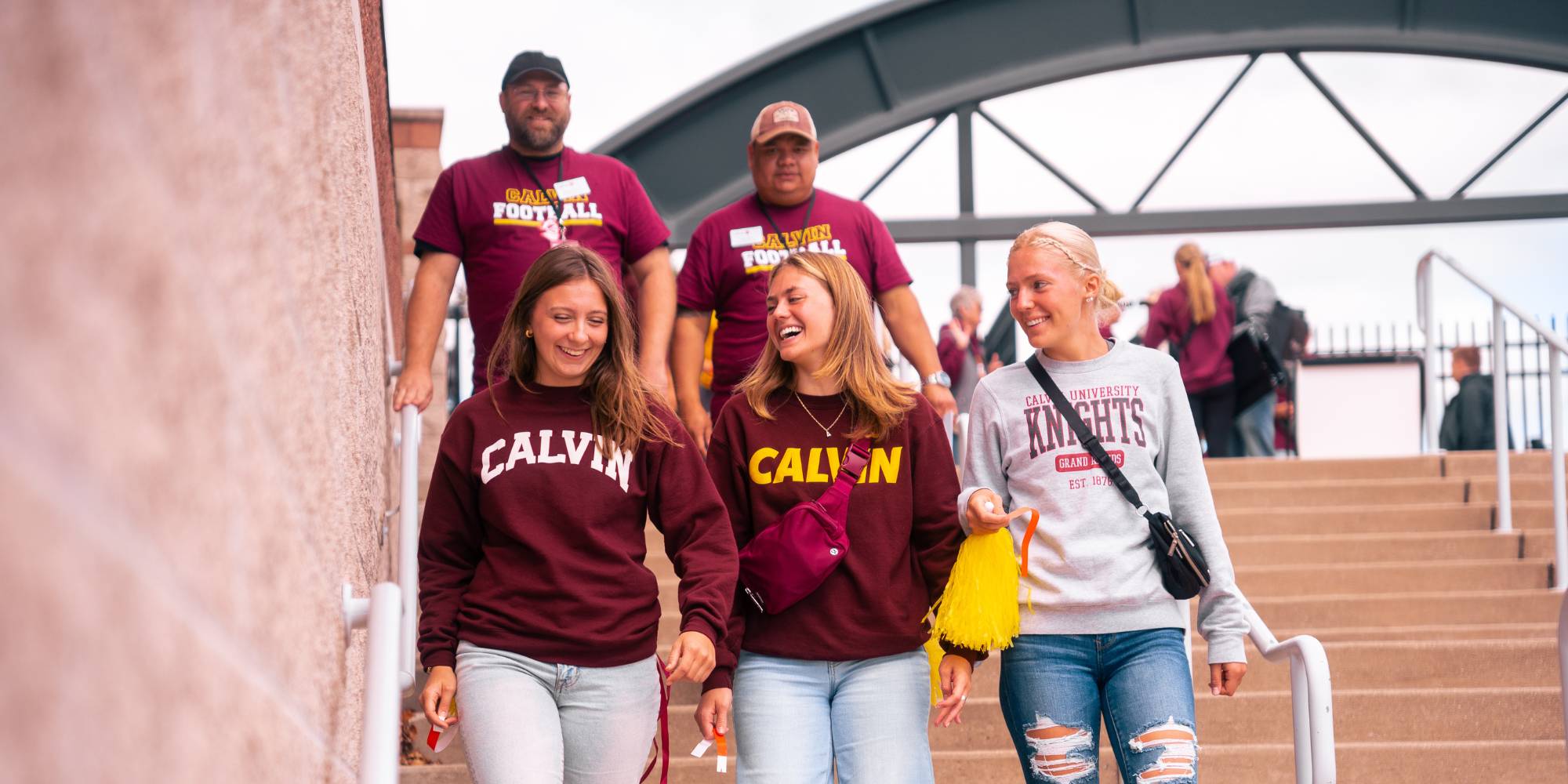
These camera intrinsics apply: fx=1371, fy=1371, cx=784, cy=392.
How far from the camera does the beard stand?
4.43 metres

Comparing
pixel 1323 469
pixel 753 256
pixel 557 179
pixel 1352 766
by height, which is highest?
pixel 557 179

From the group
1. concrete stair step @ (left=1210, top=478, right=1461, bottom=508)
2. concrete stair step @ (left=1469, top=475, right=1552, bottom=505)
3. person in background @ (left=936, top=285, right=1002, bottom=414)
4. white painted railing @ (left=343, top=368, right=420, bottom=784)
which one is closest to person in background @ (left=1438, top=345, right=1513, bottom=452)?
concrete stair step @ (left=1469, top=475, right=1552, bottom=505)

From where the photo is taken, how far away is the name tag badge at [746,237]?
459 centimetres

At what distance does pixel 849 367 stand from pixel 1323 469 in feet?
17.8

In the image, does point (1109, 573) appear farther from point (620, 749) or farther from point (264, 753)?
point (264, 753)

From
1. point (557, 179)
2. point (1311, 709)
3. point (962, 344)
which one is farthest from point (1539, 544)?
point (557, 179)

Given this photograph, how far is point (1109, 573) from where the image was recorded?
A: 9.65 feet

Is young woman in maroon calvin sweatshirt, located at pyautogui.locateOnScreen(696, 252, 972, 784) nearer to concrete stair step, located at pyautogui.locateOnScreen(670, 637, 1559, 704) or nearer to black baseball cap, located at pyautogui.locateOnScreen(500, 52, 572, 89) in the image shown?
black baseball cap, located at pyautogui.locateOnScreen(500, 52, 572, 89)

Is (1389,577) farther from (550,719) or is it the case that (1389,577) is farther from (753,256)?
(550,719)

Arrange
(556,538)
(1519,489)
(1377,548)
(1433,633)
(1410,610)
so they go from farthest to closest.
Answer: (1519,489), (1377,548), (1410,610), (1433,633), (556,538)

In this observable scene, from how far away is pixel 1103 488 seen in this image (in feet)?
9.93

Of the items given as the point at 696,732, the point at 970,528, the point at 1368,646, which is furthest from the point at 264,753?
the point at 1368,646

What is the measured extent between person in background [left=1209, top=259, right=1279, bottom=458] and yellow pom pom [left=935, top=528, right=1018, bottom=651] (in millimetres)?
5846

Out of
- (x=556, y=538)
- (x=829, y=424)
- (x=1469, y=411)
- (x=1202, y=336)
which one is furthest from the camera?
(x=1469, y=411)
